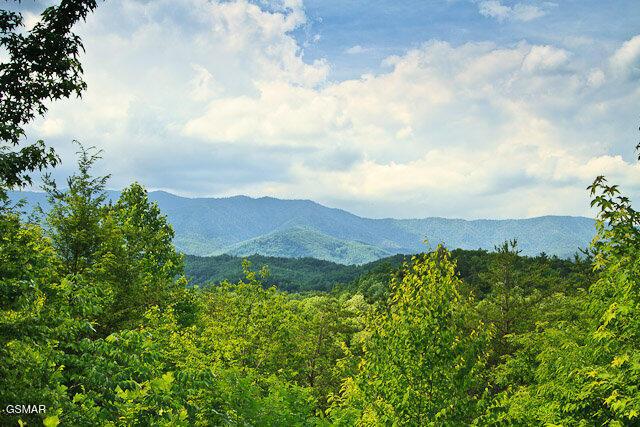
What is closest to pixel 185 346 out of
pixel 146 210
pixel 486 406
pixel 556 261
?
pixel 486 406

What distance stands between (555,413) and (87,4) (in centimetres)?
1588

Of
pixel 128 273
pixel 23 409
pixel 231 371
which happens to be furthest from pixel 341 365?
pixel 128 273

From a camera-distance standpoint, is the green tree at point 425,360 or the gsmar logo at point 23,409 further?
the green tree at point 425,360

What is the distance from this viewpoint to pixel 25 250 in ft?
33.5

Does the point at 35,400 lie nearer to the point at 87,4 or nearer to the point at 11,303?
the point at 11,303

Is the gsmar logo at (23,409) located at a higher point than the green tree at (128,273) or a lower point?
lower

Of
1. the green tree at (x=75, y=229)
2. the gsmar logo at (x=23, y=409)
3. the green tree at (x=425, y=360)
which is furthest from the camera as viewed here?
the green tree at (x=75, y=229)

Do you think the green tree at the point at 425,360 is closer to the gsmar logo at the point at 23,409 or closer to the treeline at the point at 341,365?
the treeline at the point at 341,365

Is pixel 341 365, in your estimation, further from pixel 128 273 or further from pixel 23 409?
pixel 128 273

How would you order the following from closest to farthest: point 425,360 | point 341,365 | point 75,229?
point 425,360 → point 341,365 → point 75,229

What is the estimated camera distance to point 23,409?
27.1ft

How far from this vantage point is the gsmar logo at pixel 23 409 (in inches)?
322

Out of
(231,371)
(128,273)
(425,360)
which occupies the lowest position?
(231,371)

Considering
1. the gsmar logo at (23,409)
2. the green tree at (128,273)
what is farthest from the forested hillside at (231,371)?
the green tree at (128,273)
